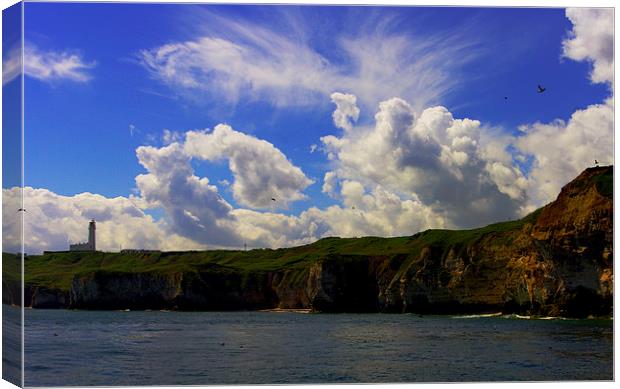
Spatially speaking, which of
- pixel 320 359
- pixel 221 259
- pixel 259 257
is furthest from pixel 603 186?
pixel 221 259

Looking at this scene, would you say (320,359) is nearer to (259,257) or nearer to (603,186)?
(603,186)

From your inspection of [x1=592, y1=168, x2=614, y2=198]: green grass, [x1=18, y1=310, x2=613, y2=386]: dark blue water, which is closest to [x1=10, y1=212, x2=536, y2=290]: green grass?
[x1=592, y1=168, x2=614, y2=198]: green grass

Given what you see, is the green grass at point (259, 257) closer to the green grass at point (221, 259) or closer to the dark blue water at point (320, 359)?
the green grass at point (221, 259)

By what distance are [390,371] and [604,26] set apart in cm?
1031

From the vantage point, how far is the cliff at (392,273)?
169 ft

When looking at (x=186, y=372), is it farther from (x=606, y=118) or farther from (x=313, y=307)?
(x=313, y=307)

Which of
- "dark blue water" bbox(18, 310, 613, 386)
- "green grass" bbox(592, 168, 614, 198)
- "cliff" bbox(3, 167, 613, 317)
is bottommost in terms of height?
"dark blue water" bbox(18, 310, 613, 386)

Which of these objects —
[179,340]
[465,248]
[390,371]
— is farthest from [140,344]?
[465,248]

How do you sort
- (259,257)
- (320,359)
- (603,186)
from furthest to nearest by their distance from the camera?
1. (259,257)
2. (603,186)
3. (320,359)

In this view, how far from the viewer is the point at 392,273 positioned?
7938 centimetres

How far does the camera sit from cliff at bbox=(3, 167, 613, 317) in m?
51.4

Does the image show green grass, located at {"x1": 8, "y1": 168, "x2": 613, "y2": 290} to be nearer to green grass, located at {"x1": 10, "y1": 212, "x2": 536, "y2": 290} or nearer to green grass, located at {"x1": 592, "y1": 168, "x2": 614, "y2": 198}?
green grass, located at {"x1": 10, "y1": 212, "x2": 536, "y2": 290}

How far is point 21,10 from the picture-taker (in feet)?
62.4

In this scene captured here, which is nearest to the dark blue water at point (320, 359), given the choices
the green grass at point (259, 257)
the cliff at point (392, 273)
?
the cliff at point (392, 273)
